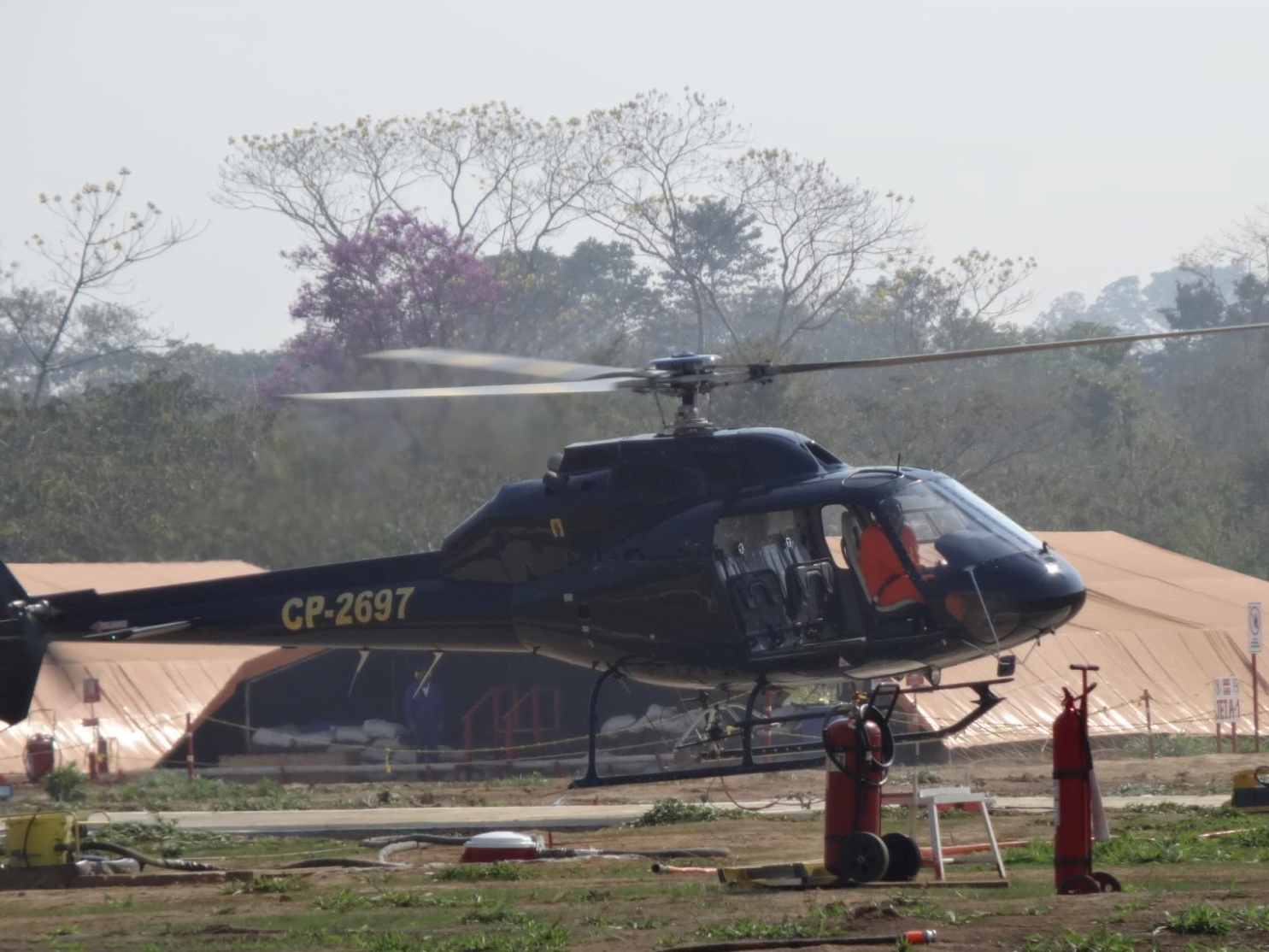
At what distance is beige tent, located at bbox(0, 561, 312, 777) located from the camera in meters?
26.4

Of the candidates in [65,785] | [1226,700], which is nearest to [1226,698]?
[1226,700]

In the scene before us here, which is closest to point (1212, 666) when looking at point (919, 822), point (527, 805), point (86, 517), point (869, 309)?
point (527, 805)

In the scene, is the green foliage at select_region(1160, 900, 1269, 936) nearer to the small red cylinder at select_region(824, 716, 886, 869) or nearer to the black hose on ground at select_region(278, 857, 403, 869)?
the small red cylinder at select_region(824, 716, 886, 869)

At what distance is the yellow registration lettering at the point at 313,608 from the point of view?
16516 mm

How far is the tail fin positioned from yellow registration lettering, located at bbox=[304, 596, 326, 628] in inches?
102

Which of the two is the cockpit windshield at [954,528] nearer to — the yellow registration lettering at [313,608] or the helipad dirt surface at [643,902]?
the helipad dirt surface at [643,902]

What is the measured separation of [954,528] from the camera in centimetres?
1490

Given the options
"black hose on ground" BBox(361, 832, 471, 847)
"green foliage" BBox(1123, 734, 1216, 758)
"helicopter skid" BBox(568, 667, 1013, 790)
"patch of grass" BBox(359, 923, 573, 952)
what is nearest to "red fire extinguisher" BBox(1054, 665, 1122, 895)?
"patch of grass" BBox(359, 923, 573, 952)

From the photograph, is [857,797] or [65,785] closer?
[857,797]

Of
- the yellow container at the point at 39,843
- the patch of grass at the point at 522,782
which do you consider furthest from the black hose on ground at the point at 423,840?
the patch of grass at the point at 522,782

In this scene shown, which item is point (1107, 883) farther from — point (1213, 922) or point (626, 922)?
point (626, 922)

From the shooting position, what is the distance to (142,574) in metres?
32.1

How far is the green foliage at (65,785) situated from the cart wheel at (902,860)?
14213mm

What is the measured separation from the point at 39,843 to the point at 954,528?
25.2ft
